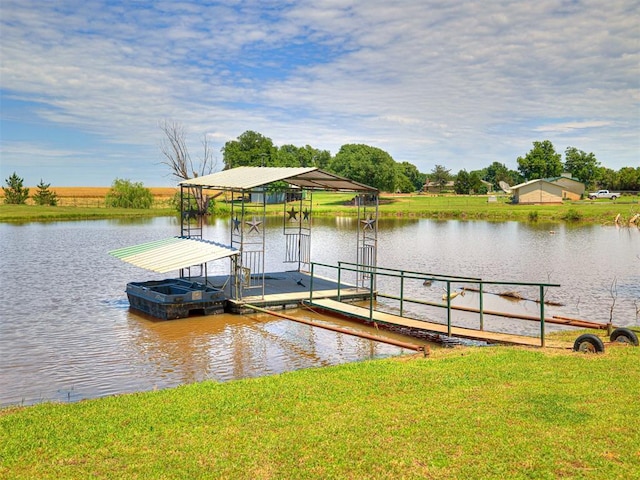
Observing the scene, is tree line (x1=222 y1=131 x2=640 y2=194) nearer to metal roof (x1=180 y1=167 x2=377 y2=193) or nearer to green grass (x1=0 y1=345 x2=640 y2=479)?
metal roof (x1=180 y1=167 x2=377 y2=193)

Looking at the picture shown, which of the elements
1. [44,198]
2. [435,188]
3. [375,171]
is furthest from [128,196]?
[435,188]

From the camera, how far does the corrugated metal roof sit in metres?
17.7

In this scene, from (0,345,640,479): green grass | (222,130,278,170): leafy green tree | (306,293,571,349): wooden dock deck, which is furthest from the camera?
(222,130,278,170): leafy green tree

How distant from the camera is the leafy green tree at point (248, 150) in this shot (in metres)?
121

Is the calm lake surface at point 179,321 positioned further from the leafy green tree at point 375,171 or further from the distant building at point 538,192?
the leafy green tree at point 375,171

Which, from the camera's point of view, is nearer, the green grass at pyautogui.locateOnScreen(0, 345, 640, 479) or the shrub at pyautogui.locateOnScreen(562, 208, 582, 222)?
the green grass at pyautogui.locateOnScreen(0, 345, 640, 479)

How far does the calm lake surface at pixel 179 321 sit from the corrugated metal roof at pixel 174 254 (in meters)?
1.67

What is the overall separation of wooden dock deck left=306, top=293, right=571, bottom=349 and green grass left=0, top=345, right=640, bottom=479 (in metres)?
2.67

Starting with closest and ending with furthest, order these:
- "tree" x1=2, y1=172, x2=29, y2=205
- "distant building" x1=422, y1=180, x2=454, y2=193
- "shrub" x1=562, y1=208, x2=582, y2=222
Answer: "shrub" x1=562, y1=208, x2=582, y2=222
"tree" x1=2, y1=172, x2=29, y2=205
"distant building" x1=422, y1=180, x2=454, y2=193

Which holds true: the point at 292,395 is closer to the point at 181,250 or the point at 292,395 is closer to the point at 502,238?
the point at 181,250

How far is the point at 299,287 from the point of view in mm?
20938

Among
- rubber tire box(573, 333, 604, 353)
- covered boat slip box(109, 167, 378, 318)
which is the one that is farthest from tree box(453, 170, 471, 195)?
rubber tire box(573, 333, 604, 353)

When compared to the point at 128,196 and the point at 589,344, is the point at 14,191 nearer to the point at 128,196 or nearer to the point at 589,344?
the point at 128,196

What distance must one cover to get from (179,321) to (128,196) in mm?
75327
